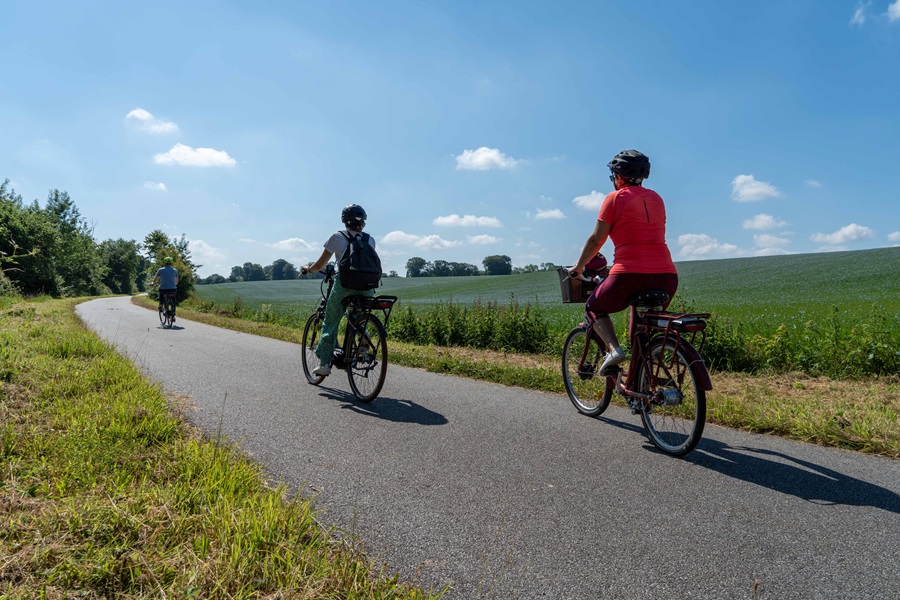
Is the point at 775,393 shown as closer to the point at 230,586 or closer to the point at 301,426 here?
the point at 301,426

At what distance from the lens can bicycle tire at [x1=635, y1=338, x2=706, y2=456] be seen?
3.62 m

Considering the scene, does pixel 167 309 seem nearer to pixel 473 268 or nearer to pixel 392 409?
pixel 392 409

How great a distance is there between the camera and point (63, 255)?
2090 inches

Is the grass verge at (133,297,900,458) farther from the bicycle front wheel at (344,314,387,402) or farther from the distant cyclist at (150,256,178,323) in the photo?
the distant cyclist at (150,256,178,323)

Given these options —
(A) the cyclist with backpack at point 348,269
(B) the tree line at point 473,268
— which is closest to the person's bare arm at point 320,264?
(A) the cyclist with backpack at point 348,269

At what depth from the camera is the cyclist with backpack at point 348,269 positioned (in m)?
5.62

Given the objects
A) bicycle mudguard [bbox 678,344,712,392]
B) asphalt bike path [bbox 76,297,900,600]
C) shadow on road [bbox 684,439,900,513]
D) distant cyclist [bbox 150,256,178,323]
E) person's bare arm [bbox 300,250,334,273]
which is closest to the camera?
asphalt bike path [bbox 76,297,900,600]

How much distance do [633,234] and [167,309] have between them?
51.5 ft

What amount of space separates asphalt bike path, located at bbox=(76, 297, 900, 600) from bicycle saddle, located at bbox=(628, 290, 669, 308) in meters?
1.09

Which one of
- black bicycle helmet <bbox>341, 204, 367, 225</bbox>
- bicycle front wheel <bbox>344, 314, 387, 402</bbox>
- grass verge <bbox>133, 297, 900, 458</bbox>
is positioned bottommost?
grass verge <bbox>133, 297, 900, 458</bbox>

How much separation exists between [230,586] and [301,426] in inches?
104

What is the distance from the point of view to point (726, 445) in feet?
13.2

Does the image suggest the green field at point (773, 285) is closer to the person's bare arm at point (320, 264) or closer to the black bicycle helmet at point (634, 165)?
the black bicycle helmet at point (634, 165)

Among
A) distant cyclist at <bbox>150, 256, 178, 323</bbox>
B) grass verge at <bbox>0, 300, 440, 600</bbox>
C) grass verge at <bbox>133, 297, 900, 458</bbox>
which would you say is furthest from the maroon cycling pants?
distant cyclist at <bbox>150, 256, 178, 323</bbox>
